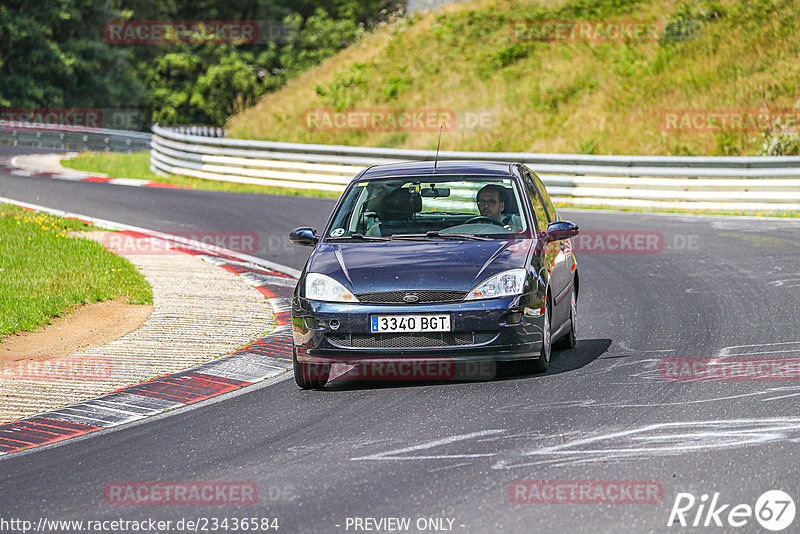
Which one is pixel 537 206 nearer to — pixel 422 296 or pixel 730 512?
pixel 422 296

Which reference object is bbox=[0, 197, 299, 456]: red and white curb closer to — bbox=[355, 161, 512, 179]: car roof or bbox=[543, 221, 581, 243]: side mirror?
bbox=[355, 161, 512, 179]: car roof

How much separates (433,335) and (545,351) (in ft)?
3.29

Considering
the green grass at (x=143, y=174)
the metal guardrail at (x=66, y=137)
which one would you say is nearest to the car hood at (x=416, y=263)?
the green grass at (x=143, y=174)

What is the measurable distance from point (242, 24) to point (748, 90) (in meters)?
41.2

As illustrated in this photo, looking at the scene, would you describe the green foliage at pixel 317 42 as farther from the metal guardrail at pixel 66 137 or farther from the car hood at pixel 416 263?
the car hood at pixel 416 263

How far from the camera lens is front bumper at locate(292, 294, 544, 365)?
824 cm

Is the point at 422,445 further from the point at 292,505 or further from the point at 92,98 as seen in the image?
the point at 92,98

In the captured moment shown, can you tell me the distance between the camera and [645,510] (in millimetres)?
5496

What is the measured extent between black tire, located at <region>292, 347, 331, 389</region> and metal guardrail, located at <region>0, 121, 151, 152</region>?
112 ft

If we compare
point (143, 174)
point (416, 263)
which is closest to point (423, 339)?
point (416, 263)

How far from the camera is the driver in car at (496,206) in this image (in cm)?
945

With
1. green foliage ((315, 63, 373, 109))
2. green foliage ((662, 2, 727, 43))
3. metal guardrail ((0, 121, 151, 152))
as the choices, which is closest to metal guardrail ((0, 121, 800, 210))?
green foliage ((315, 63, 373, 109))

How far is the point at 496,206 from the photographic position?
956 cm

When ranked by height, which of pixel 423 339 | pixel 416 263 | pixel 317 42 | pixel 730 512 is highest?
pixel 317 42
